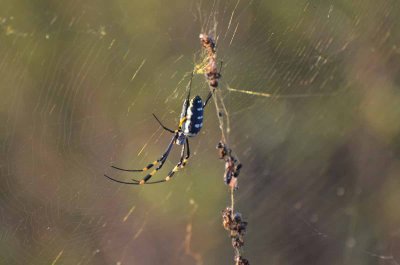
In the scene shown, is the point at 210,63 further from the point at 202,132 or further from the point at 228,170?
the point at 202,132

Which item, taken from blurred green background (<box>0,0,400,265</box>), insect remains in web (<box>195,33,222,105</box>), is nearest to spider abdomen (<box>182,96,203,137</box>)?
insect remains in web (<box>195,33,222,105</box>)

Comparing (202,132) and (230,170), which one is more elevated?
(202,132)

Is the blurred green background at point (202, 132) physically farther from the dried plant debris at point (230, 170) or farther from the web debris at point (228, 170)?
the dried plant debris at point (230, 170)

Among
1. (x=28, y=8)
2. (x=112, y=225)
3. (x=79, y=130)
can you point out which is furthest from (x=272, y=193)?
(x=28, y=8)

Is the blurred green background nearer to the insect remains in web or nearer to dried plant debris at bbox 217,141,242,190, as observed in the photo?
the insect remains in web

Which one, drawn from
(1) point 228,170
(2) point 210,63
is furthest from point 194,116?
(1) point 228,170
